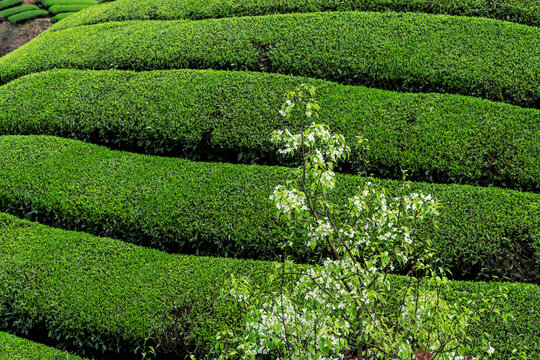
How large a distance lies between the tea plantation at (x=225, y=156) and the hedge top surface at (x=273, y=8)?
5cm

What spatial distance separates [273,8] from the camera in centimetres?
1260

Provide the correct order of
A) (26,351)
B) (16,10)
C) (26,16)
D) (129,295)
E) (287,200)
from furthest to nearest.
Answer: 1. (16,10)
2. (26,16)
3. (129,295)
4. (26,351)
5. (287,200)

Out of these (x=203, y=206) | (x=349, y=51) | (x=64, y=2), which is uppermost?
(x=349, y=51)

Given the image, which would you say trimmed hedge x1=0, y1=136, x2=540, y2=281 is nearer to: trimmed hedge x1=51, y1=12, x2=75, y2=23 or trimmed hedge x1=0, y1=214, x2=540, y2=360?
trimmed hedge x1=0, y1=214, x2=540, y2=360

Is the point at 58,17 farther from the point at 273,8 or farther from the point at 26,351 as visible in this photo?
Result: the point at 26,351

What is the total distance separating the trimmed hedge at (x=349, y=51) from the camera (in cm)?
976

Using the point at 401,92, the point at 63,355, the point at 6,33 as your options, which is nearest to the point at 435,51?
the point at 401,92

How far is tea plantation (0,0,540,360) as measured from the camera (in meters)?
7.00

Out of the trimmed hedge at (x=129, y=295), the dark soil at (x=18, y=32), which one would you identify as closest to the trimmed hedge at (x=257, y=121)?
→ the trimmed hedge at (x=129, y=295)

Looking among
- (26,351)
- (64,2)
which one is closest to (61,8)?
(64,2)

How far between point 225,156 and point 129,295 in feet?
11.0

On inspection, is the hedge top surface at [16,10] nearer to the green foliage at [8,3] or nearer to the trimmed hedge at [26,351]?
the green foliage at [8,3]

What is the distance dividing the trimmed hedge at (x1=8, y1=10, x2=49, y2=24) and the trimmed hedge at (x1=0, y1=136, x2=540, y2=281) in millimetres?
14050

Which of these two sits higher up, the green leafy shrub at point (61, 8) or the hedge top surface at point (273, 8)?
the hedge top surface at point (273, 8)
